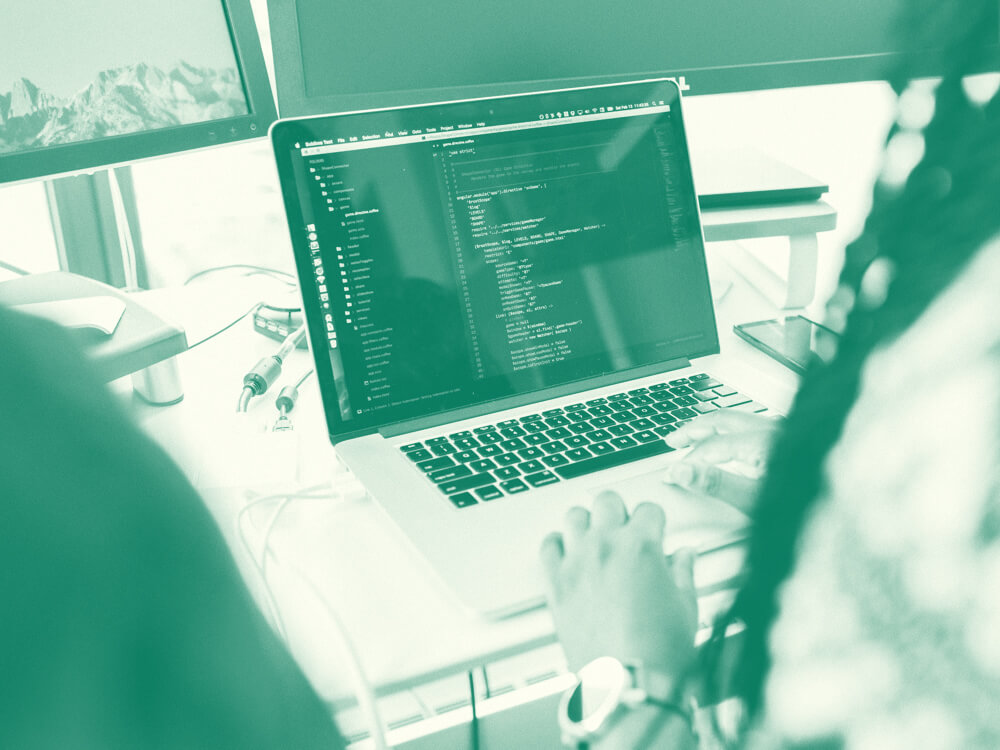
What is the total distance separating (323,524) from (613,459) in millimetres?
232

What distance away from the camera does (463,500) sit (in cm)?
65

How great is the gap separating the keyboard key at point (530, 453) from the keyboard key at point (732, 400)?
7.0 inches

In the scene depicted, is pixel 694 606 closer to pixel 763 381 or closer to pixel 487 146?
pixel 763 381

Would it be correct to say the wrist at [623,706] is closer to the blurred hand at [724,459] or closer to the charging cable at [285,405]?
the blurred hand at [724,459]

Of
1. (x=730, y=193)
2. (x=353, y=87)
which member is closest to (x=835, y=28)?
(x=730, y=193)

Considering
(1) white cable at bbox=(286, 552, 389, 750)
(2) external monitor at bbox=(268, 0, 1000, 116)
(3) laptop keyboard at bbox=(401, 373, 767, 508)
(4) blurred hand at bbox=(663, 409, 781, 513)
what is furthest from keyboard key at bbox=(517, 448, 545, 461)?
(2) external monitor at bbox=(268, 0, 1000, 116)

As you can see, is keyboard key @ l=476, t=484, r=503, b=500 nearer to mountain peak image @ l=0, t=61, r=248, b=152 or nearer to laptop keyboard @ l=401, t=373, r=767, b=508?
laptop keyboard @ l=401, t=373, r=767, b=508

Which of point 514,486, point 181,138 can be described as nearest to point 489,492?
point 514,486

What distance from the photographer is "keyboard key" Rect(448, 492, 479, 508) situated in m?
→ 0.64

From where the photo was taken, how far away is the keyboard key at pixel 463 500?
2.11 feet

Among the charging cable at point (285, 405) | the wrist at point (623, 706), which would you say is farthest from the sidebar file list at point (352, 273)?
the wrist at point (623, 706)

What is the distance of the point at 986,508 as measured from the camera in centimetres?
26

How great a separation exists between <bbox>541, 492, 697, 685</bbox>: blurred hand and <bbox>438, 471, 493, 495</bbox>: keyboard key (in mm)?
93

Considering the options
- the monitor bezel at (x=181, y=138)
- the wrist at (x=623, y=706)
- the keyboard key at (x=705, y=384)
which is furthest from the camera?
the keyboard key at (x=705, y=384)
